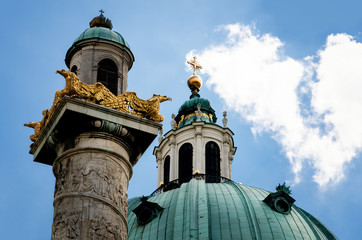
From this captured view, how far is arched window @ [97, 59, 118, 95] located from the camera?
17969 mm

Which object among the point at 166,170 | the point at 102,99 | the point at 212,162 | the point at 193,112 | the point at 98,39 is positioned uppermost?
the point at 193,112

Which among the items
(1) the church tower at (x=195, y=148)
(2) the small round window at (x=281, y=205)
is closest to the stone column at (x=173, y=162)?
(1) the church tower at (x=195, y=148)

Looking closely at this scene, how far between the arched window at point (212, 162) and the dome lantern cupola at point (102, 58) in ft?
94.6

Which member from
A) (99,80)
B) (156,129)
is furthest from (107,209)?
(99,80)

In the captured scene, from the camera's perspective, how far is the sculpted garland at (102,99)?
16.8 metres

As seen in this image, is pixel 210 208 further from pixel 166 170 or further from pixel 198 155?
pixel 166 170

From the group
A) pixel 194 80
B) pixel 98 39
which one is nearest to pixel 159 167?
pixel 194 80

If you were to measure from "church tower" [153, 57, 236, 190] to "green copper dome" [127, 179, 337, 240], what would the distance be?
5.41 metres

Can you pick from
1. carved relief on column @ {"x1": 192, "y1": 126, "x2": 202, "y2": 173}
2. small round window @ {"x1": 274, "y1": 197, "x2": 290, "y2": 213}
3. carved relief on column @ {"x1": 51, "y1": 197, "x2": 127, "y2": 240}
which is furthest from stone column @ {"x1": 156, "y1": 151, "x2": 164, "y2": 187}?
carved relief on column @ {"x1": 51, "y1": 197, "x2": 127, "y2": 240}

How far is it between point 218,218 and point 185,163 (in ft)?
36.6

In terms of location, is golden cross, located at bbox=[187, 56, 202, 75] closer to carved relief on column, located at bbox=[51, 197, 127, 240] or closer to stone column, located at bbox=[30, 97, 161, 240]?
stone column, located at bbox=[30, 97, 161, 240]

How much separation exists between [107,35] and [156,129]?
277 cm

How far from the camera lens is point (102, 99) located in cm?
1692

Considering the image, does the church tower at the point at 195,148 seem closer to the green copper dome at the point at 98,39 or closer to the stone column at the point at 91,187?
the green copper dome at the point at 98,39
